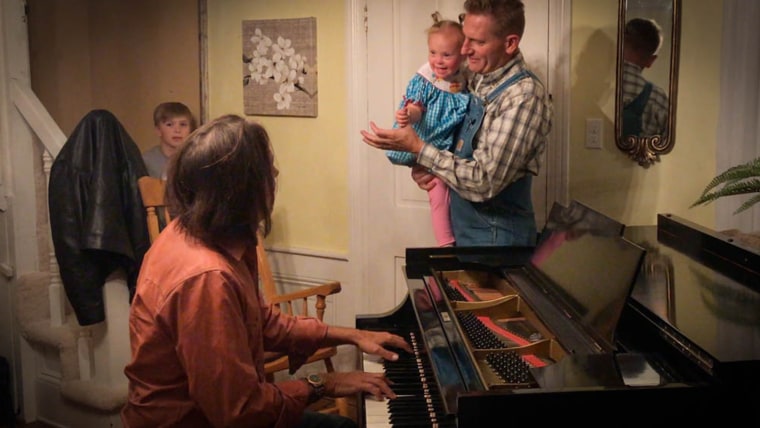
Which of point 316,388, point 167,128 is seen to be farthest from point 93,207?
point 316,388

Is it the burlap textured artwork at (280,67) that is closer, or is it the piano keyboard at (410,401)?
the piano keyboard at (410,401)

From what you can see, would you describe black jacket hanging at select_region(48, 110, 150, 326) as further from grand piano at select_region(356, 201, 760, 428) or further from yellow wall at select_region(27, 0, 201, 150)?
grand piano at select_region(356, 201, 760, 428)

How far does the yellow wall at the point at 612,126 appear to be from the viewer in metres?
3.08

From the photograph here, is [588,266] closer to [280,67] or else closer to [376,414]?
[376,414]

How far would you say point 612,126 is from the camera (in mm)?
3229

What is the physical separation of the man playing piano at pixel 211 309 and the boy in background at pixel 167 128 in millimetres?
2143

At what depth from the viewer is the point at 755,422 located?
145 centimetres

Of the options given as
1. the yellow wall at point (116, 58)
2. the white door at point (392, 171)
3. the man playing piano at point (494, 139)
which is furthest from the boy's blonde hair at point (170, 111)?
the man playing piano at point (494, 139)

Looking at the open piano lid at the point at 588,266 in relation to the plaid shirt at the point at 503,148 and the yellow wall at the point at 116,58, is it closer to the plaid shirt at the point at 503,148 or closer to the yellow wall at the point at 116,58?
the plaid shirt at the point at 503,148

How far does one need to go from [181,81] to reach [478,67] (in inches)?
75.5

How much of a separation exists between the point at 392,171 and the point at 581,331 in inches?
74.4

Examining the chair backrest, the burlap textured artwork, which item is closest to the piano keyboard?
the chair backrest

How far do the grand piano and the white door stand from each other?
1102 millimetres

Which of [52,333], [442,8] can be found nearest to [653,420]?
[442,8]
